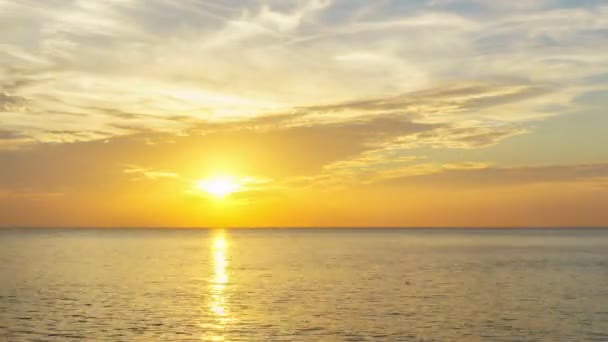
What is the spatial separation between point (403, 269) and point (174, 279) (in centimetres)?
4210

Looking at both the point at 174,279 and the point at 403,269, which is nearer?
the point at 174,279

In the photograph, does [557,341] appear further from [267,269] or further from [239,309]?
[267,269]

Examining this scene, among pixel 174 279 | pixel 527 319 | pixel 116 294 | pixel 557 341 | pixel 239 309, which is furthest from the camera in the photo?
pixel 174 279

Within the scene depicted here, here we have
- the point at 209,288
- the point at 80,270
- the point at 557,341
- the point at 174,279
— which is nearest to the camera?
the point at 557,341

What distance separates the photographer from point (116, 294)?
7744 cm

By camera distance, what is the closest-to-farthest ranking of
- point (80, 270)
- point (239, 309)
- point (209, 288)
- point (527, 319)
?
point (527, 319)
point (239, 309)
point (209, 288)
point (80, 270)

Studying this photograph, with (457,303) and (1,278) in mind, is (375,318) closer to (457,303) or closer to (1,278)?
(457,303)

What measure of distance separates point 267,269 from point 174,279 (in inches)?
1013

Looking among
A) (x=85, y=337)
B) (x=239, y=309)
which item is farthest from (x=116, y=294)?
(x=85, y=337)

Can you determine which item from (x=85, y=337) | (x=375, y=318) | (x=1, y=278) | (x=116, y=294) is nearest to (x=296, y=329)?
(x=375, y=318)

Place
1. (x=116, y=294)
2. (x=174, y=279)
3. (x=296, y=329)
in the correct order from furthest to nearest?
(x=174, y=279)
(x=116, y=294)
(x=296, y=329)

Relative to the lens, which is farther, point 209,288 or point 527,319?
point 209,288

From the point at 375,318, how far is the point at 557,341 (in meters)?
16.0

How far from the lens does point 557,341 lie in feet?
162
